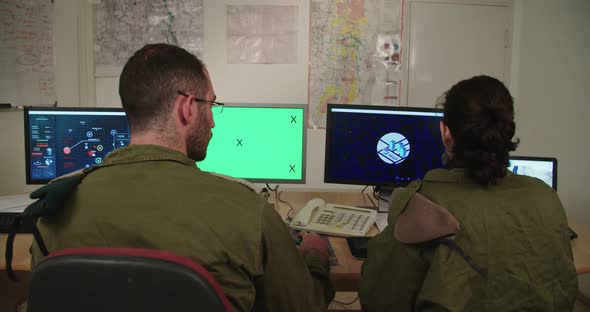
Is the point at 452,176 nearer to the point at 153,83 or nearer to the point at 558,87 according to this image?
the point at 153,83

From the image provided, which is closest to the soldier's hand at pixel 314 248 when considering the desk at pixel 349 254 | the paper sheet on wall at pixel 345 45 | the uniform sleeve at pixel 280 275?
the desk at pixel 349 254

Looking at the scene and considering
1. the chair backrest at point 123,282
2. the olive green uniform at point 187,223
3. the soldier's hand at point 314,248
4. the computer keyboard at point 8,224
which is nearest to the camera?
the chair backrest at point 123,282

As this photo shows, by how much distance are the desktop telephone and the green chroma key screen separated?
0.58 feet

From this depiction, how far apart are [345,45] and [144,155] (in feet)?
7.14

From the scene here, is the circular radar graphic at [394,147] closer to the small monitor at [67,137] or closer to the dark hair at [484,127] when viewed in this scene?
the dark hair at [484,127]

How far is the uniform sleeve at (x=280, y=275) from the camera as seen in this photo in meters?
0.77

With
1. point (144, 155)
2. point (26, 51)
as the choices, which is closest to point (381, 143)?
point (144, 155)

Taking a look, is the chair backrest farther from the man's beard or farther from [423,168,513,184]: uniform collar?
[423,168,513,184]: uniform collar

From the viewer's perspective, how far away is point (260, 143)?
66.6 inches

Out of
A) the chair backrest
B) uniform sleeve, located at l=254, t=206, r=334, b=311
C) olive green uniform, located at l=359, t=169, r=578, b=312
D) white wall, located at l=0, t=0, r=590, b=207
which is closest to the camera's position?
the chair backrest

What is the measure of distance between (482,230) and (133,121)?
852 mm

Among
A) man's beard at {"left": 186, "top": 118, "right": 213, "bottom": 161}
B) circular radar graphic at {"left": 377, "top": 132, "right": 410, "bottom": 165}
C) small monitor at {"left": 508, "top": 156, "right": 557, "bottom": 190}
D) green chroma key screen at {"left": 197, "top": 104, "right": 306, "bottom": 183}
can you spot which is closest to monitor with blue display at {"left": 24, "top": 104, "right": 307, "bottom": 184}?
green chroma key screen at {"left": 197, "top": 104, "right": 306, "bottom": 183}

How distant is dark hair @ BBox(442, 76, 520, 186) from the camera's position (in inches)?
36.3

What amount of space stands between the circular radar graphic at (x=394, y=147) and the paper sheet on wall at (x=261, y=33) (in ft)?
4.37
